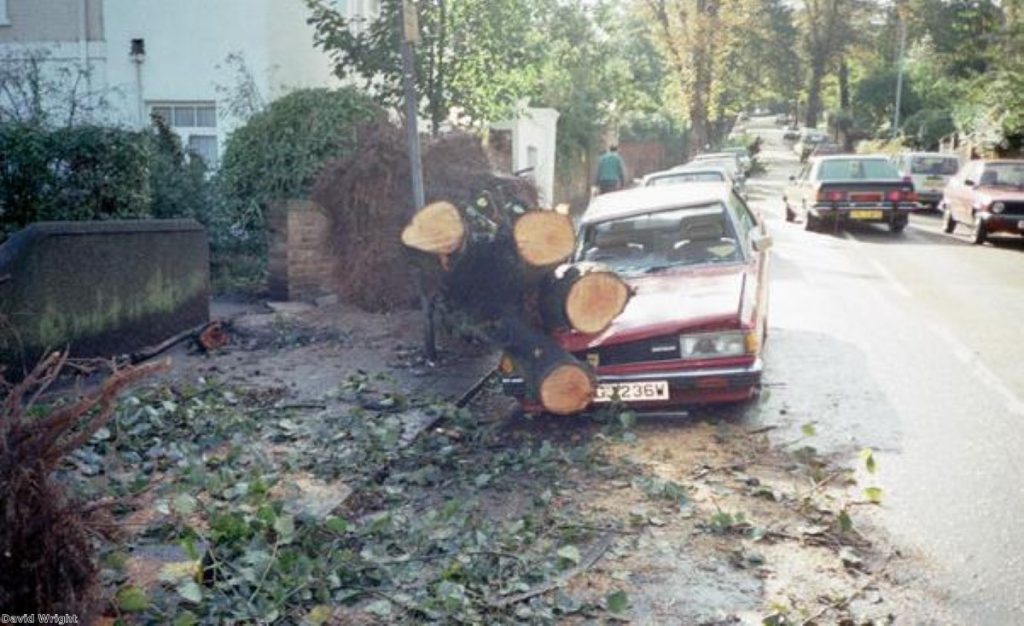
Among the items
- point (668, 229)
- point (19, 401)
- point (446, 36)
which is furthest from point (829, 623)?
point (446, 36)

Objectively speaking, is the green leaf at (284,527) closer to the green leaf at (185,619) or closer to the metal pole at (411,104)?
the green leaf at (185,619)

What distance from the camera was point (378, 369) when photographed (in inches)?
320

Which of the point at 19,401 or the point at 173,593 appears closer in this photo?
the point at 19,401

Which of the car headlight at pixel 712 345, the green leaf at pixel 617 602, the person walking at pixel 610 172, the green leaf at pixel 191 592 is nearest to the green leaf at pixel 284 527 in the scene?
the green leaf at pixel 191 592

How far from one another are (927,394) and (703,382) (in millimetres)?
2144

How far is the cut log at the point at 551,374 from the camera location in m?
6.31

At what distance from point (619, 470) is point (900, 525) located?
5.22 feet

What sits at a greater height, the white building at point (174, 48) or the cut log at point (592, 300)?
the white building at point (174, 48)

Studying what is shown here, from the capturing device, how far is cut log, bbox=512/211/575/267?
6441 mm

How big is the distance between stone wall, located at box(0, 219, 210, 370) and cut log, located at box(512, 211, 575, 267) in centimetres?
343

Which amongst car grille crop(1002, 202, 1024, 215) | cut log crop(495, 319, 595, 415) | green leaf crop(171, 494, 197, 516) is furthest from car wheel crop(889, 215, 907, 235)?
green leaf crop(171, 494, 197, 516)

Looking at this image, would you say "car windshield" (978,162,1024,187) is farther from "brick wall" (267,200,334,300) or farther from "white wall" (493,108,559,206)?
"brick wall" (267,200,334,300)

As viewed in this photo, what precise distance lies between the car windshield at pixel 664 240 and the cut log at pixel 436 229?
1.86 meters

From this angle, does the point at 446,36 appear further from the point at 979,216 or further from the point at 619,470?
the point at 979,216
